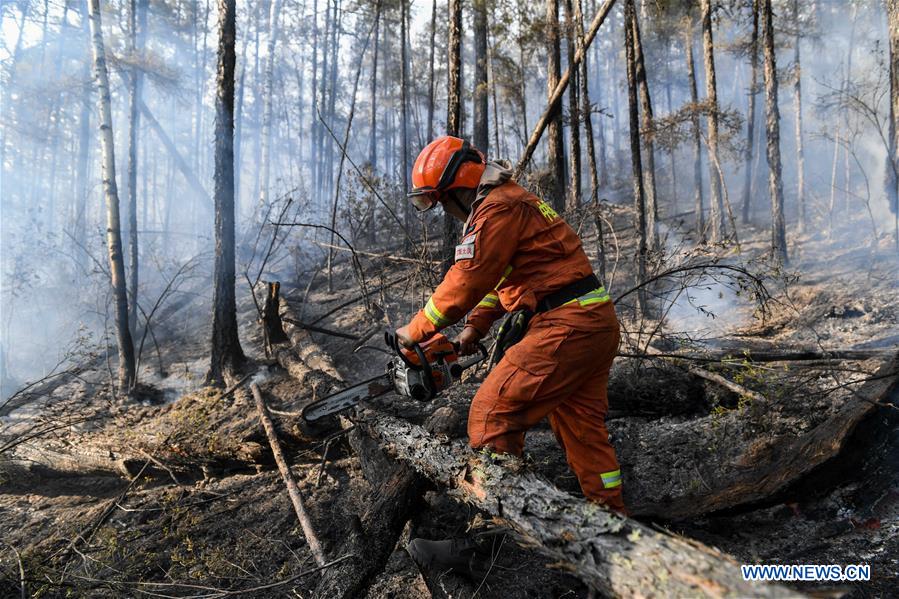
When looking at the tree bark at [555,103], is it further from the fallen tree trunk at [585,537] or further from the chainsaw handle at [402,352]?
the fallen tree trunk at [585,537]

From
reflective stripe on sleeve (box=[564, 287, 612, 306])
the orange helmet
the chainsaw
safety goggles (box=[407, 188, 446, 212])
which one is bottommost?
the chainsaw

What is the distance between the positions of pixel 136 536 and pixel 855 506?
4616 mm

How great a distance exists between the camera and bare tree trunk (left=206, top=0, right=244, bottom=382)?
6.11 metres

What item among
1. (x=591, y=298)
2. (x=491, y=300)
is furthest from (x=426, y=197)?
(x=591, y=298)

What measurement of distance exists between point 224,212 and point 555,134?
16.5 feet

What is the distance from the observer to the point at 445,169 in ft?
9.27

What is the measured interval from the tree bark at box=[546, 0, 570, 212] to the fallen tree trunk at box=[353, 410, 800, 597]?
5710 mm

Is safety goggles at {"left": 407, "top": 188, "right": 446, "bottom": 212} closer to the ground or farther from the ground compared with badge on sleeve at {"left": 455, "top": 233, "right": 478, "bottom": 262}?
farther from the ground

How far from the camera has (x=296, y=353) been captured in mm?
6238

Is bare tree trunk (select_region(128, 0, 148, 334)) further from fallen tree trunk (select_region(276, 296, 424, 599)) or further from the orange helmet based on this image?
the orange helmet

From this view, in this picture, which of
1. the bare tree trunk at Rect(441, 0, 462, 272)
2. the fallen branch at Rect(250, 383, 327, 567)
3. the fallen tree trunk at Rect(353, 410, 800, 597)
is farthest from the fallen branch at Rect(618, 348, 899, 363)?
the bare tree trunk at Rect(441, 0, 462, 272)

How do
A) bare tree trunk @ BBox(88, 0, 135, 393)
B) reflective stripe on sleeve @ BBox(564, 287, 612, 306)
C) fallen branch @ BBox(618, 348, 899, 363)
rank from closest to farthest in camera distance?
reflective stripe on sleeve @ BBox(564, 287, 612, 306) → fallen branch @ BBox(618, 348, 899, 363) → bare tree trunk @ BBox(88, 0, 135, 393)

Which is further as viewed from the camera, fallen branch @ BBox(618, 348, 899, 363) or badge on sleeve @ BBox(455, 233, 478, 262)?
fallen branch @ BBox(618, 348, 899, 363)

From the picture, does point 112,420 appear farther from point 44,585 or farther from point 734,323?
point 734,323
